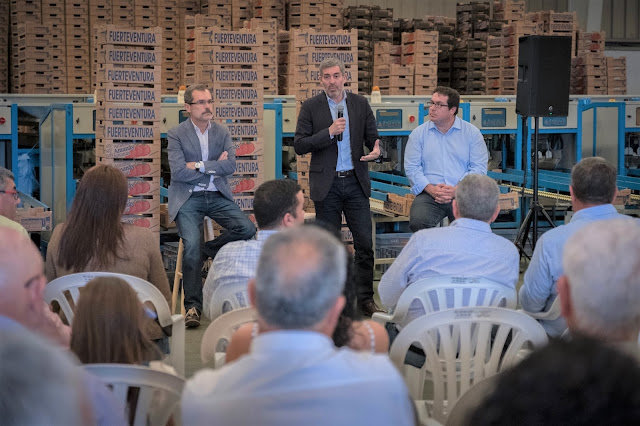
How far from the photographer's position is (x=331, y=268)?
1.79 m

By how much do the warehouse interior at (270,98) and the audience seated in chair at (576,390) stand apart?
2.57 m

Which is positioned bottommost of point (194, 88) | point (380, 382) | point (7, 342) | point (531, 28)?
point (380, 382)

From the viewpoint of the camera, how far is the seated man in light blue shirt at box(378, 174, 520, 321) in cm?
358

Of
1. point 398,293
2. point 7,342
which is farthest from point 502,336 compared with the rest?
point 7,342

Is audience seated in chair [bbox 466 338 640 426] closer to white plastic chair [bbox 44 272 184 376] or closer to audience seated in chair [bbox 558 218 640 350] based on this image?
audience seated in chair [bbox 558 218 640 350]

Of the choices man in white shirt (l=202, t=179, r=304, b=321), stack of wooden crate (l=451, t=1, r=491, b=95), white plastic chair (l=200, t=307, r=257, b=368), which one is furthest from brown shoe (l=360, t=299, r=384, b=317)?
stack of wooden crate (l=451, t=1, r=491, b=95)

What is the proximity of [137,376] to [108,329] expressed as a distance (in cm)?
21

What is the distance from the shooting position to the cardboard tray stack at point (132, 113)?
6.74m

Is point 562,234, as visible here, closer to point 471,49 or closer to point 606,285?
point 606,285

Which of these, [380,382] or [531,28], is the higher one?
[531,28]

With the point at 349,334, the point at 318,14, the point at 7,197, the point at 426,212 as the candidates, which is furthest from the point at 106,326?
the point at 318,14

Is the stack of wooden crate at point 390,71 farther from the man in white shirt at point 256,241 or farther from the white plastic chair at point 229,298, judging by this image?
the white plastic chair at point 229,298

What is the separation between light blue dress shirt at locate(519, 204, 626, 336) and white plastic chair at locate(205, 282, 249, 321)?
3.80ft

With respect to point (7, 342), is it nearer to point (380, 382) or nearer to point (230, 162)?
point (380, 382)
